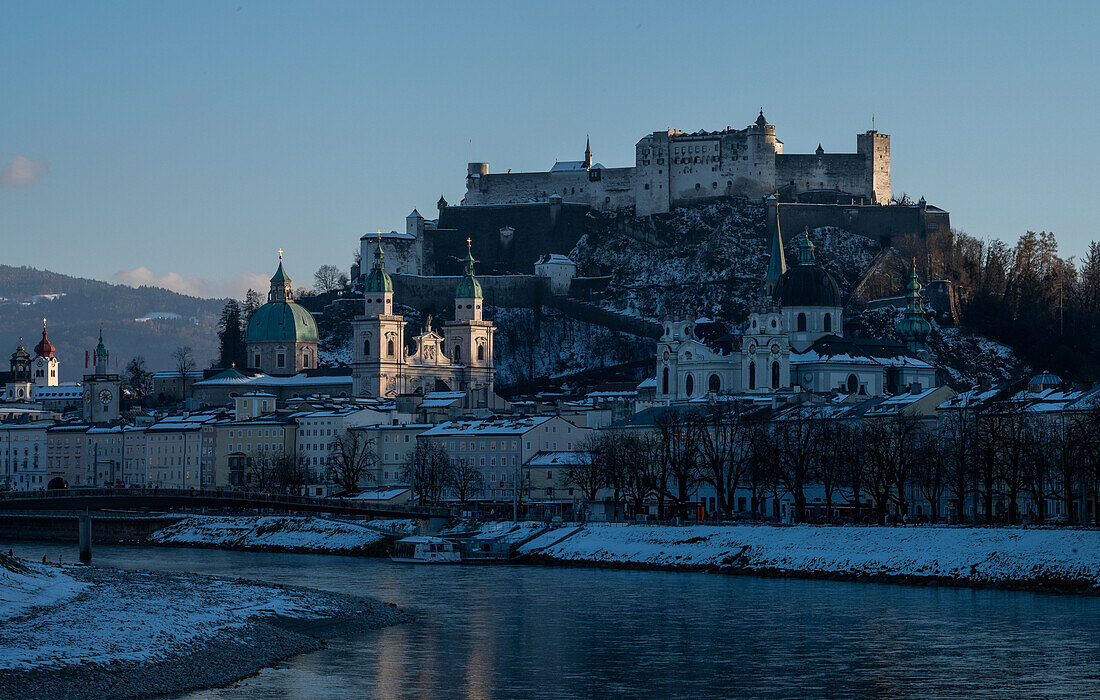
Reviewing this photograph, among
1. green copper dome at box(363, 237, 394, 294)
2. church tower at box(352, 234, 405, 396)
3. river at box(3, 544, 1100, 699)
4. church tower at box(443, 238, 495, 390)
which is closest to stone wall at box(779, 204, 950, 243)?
church tower at box(443, 238, 495, 390)

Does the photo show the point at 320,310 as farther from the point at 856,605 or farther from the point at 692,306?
the point at 856,605

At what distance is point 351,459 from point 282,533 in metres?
19.1

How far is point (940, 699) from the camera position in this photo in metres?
34.2

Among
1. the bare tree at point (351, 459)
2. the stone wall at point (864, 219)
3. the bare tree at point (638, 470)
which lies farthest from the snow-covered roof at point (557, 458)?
the stone wall at point (864, 219)

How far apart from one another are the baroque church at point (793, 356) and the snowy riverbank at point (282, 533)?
30728 mm

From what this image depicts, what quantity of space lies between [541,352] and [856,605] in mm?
89407

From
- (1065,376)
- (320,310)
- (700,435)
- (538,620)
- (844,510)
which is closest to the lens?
(538,620)

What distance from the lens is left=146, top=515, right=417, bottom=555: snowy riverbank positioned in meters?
76.0

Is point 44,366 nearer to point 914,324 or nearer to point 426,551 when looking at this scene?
point 914,324

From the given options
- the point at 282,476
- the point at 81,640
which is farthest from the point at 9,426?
the point at 81,640

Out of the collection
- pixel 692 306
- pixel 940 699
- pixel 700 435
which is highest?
pixel 692 306

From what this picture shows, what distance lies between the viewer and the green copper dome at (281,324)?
14225cm

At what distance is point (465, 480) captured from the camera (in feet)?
300

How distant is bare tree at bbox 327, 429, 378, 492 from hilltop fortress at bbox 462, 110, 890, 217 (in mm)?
47044
